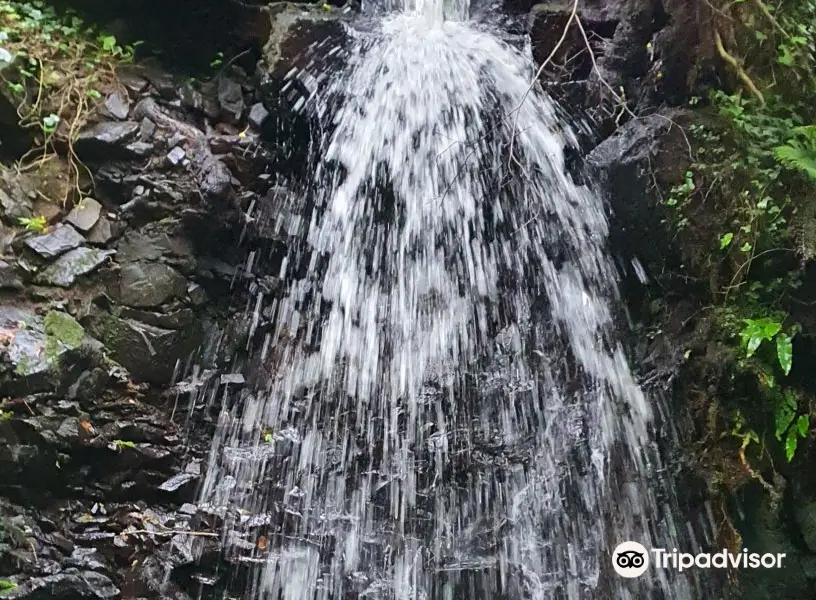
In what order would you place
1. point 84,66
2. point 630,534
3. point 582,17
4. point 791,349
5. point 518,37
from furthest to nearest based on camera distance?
point 518,37 < point 582,17 < point 84,66 < point 630,534 < point 791,349

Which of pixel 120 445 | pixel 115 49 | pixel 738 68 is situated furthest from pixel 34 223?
pixel 738 68

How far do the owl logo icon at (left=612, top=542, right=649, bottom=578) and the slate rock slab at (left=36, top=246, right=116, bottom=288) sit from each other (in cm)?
403

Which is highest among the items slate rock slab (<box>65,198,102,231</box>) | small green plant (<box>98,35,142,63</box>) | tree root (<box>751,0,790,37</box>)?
small green plant (<box>98,35,142,63</box>)

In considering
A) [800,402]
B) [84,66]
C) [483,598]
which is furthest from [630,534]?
[84,66]

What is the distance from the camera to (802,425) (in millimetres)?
3500

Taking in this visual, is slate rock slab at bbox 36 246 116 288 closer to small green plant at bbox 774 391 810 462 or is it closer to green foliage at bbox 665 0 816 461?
green foliage at bbox 665 0 816 461

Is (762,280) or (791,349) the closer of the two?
(791,349)

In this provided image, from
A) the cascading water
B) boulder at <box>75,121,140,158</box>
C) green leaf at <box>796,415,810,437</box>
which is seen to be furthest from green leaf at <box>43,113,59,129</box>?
green leaf at <box>796,415,810,437</box>

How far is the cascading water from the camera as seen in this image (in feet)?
13.9

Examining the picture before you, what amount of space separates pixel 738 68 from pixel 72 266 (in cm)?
477

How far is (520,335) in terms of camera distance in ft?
17.4

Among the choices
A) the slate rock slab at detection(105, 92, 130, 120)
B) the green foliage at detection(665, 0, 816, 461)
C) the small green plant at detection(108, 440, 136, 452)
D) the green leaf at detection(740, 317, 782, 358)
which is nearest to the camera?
the green leaf at detection(740, 317, 782, 358)

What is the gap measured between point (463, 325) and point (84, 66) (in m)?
3.77

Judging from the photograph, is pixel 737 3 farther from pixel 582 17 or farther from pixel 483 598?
pixel 483 598
